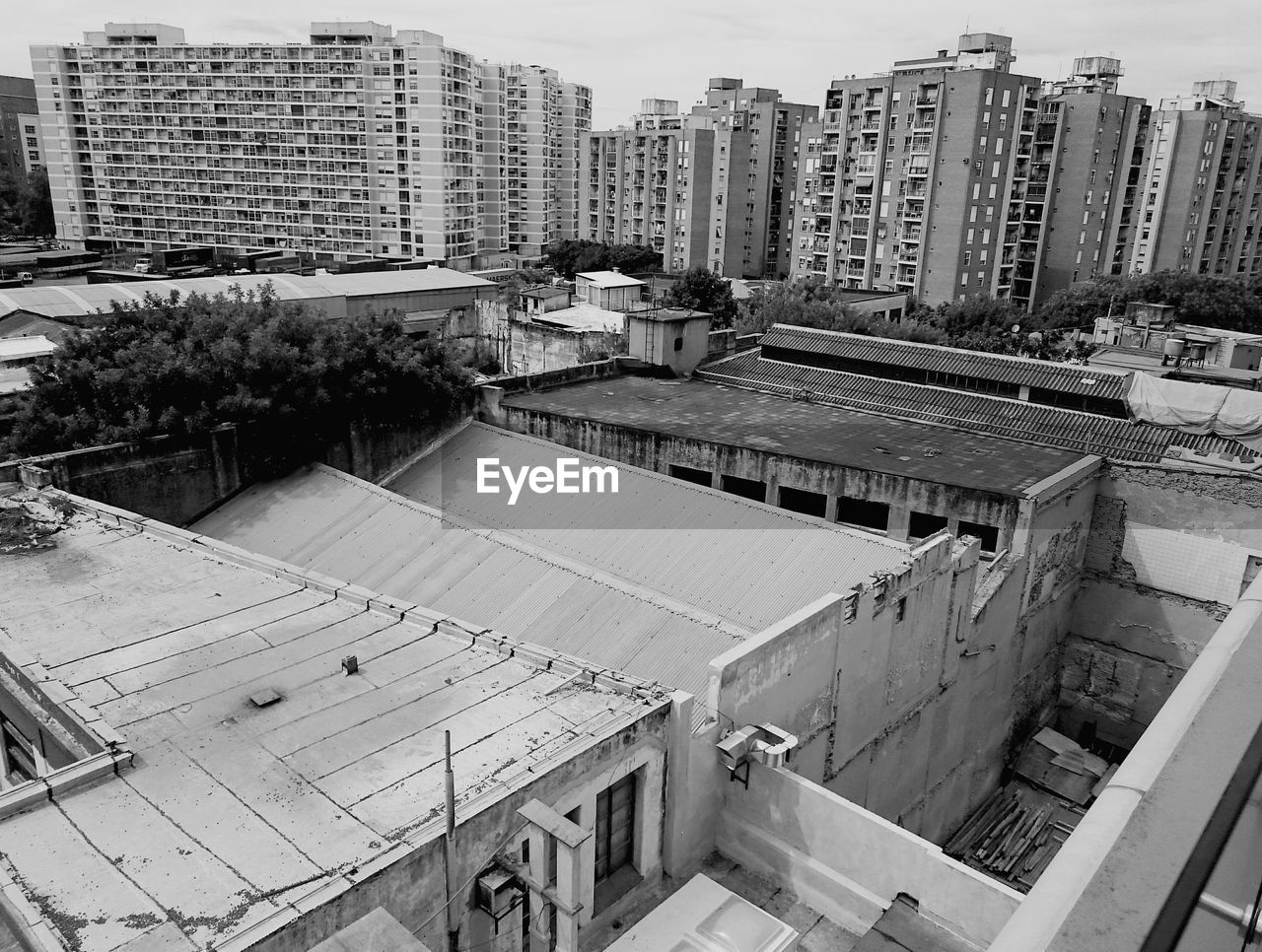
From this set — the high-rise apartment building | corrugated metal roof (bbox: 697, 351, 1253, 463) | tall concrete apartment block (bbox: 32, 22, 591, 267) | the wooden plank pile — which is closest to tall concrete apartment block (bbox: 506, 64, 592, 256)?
tall concrete apartment block (bbox: 32, 22, 591, 267)

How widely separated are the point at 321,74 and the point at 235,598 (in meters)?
83.5

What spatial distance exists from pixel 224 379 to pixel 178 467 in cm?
217

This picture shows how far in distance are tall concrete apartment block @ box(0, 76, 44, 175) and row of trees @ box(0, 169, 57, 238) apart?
66.4 ft

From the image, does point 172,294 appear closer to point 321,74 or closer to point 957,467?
point 957,467

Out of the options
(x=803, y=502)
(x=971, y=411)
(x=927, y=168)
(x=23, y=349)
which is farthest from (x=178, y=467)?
(x=927, y=168)

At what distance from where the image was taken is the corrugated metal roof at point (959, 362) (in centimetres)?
2650

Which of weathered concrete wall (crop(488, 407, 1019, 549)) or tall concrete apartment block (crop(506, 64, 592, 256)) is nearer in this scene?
weathered concrete wall (crop(488, 407, 1019, 549))

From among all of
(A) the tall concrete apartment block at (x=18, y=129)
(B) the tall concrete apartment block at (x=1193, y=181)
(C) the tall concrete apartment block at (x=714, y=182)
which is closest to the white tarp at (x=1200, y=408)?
(B) the tall concrete apartment block at (x=1193, y=181)

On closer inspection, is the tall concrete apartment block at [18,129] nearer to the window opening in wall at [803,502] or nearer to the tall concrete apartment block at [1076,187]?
the tall concrete apartment block at [1076,187]

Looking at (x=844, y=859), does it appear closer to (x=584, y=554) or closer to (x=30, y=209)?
(x=584, y=554)

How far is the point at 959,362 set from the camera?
2938 cm

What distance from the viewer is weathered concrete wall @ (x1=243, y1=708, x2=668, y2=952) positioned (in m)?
7.37

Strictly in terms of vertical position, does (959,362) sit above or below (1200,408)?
above

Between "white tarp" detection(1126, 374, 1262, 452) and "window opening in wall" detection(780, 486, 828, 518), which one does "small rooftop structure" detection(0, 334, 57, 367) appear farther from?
"white tarp" detection(1126, 374, 1262, 452)
